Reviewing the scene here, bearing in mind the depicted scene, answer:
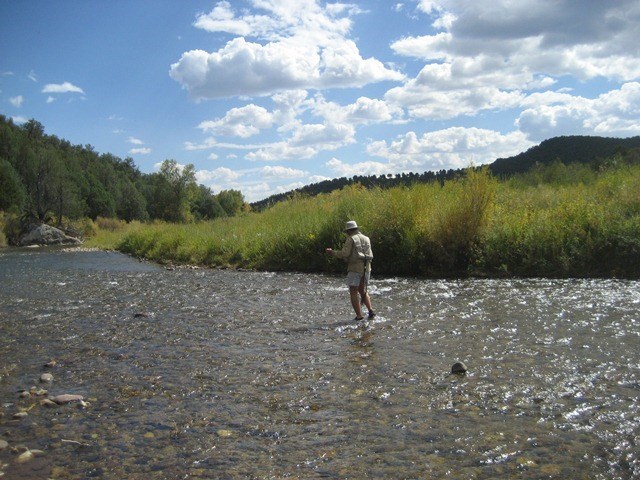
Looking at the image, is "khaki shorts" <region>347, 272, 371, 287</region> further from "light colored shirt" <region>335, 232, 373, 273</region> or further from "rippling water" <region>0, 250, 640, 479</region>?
"rippling water" <region>0, 250, 640, 479</region>

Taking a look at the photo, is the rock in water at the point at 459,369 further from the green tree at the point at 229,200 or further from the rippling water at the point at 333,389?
the green tree at the point at 229,200

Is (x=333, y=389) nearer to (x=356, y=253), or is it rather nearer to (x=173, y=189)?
(x=356, y=253)

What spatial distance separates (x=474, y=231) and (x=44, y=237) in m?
57.9

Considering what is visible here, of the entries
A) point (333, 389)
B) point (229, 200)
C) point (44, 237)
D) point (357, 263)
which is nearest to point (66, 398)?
point (333, 389)

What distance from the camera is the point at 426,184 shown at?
24391 millimetres

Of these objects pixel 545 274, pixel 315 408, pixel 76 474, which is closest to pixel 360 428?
pixel 315 408

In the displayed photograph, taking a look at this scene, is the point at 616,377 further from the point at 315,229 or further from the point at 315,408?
the point at 315,229

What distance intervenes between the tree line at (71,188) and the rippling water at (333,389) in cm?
3981

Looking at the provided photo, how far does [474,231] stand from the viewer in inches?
A: 786

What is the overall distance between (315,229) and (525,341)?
15.6m

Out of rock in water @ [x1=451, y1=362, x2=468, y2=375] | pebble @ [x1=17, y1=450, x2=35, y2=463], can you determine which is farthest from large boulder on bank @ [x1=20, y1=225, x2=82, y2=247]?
rock in water @ [x1=451, y1=362, x2=468, y2=375]

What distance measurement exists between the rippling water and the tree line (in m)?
39.8

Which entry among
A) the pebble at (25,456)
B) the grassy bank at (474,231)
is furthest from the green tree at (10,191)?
the pebble at (25,456)

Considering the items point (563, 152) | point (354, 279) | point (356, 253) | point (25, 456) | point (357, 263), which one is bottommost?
point (25, 456)
